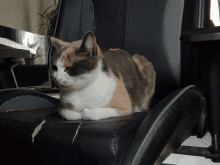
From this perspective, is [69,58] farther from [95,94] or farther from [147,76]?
[147,76]

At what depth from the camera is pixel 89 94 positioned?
2.30ft

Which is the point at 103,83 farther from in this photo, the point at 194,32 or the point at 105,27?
the point at 105,27

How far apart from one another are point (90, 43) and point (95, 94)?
0.16 meters

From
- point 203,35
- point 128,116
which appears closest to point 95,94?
point 128,116

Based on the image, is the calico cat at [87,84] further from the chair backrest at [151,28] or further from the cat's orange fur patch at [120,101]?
the chair backrest at [151,28]

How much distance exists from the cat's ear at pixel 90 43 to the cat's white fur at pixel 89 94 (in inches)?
2.6

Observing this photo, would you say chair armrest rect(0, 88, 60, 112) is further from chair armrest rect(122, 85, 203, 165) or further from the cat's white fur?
chair armrest rect(122, 85, 203, 165)

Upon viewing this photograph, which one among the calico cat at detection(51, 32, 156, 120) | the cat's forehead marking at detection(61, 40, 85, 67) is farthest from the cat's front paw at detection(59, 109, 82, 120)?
the cat's forehead marking at detection(61, 40, 85, 67)

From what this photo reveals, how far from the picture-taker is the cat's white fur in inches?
26.2

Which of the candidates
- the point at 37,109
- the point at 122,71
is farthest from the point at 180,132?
the point at 37,109

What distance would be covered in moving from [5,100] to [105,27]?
22.6 inches

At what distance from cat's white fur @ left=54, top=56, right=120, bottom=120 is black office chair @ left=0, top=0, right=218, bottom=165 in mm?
42

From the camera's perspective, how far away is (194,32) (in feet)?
2.06

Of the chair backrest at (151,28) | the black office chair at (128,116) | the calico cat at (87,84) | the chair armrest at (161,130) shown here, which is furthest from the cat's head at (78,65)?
the chair backrest at (151,28)
